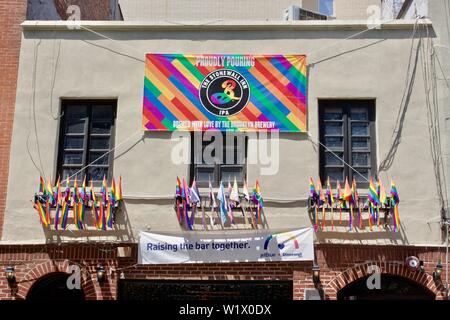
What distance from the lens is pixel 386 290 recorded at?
1135 cm

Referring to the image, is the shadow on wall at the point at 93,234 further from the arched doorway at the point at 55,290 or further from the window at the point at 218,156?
the window at the point at 218,156

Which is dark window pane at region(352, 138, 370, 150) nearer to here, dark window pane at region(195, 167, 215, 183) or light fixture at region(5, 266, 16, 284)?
dark window pane at region(195, 167, 215, 183)

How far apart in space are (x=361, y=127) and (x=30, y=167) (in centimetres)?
600

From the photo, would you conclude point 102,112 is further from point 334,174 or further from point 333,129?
point 334,174

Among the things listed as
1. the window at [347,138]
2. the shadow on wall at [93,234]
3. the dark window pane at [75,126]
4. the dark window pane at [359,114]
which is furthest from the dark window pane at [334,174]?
the dark window pane at [75,126]

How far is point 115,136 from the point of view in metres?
11.9

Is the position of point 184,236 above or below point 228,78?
below

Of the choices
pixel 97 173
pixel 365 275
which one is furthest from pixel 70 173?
pixel 365 275

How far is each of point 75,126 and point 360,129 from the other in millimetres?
5212

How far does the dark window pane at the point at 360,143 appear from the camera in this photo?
464 inches

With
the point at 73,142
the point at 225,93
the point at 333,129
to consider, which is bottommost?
the point at 73,142
